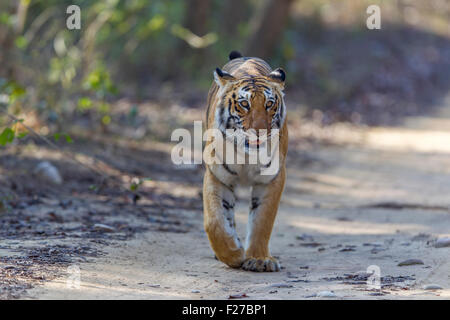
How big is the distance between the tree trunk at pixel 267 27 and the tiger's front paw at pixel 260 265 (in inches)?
425

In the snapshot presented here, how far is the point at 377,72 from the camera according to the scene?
20.2 meters

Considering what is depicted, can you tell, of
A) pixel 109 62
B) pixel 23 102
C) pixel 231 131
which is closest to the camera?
pixel 231 131

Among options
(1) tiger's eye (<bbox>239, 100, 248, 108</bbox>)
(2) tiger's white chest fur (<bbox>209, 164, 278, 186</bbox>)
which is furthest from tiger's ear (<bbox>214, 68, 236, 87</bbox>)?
(2) tiger's white chest fur (<bbox>209, 164, 278, 186</bbox>)

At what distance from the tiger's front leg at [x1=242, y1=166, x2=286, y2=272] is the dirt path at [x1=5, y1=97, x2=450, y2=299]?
0.13 meters

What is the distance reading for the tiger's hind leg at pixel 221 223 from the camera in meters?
5.36

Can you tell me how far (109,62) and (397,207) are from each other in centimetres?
938

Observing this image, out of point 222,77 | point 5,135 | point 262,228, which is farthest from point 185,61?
point 262,228

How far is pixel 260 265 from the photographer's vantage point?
17.7 ft

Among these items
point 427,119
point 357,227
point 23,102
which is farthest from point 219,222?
point 427,119

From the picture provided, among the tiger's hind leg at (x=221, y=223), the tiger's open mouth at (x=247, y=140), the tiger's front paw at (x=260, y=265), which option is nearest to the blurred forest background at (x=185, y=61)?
the tiger's hind leg at (x=221, y=223)

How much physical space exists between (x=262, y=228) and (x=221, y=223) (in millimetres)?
333

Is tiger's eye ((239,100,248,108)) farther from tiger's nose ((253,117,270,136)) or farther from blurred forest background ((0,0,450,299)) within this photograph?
blurred forest background ((0,0,450,299))

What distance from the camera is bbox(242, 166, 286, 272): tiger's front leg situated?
5.41 meters

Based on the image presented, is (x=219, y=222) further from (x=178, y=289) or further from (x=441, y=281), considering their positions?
(x=441, y=281)
